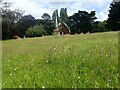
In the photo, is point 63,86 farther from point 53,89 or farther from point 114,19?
point 114,19

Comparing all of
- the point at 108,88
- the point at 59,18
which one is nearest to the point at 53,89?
the point at 108,88

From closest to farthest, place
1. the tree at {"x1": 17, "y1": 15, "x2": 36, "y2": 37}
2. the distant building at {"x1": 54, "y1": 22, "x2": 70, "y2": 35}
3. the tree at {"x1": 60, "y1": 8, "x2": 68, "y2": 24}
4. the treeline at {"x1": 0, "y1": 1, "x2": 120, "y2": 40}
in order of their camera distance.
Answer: the treeline at {"x1": 0, "y1": 1, "x2": 120, "y2": 40}, the tree at {"x1": 17, "y1": 15, "x2": 36, "y2": 37}, the distant building at {"x1": 54, "y1": 22, "x2": 70, "y2": 35}, the tree at {"x1": 60, "y1": 8, "x2": 68, "y2": 24}

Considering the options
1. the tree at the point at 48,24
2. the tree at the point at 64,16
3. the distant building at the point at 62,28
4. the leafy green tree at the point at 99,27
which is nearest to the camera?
the leafy green tree at the point at 99,27

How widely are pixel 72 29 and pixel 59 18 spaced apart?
12744mm

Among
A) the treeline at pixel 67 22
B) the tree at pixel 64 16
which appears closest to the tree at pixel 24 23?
the treeline at pixel 67 22

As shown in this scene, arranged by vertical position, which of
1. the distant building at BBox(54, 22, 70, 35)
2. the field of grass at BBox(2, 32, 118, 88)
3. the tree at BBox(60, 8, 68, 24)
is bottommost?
the field of grass at BBox(2, 32, 118, 88)

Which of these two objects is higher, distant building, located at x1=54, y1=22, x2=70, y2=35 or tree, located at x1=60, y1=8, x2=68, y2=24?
tree, located at x1=60, y1=8, x2=68, y2=24

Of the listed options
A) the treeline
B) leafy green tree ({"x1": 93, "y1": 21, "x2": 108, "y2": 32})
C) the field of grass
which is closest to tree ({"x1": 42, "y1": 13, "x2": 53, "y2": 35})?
the treeline

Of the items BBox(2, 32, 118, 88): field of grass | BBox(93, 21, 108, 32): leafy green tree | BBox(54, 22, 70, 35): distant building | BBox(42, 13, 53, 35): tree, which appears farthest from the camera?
BBox(54, 22, 70, 35): distant building

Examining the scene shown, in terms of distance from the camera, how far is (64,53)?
428 inches

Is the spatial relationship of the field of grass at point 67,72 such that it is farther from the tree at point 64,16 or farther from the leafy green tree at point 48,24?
the tree at point 64,16

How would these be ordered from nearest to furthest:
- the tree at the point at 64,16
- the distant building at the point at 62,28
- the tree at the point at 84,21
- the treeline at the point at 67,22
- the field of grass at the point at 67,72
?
1. the field of grass at the point at 67,72
2. the treeline at the point at 67,22
3. the tree at the point at 84,21
4. the distant building at the point at 62,28
5. the tree at the point at 64,16

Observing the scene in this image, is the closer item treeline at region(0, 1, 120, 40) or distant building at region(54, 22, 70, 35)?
treeline at region(0, 1, 120, 40)

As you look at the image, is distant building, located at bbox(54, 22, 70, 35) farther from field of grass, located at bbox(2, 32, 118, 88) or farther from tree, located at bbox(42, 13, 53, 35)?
Result: field of grass, located at bbox(2, 32, 118, 88)
